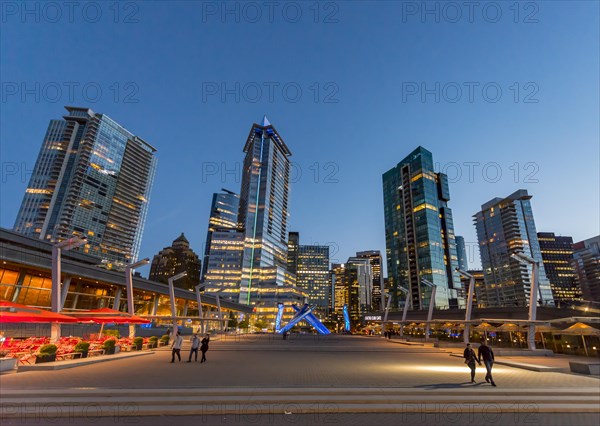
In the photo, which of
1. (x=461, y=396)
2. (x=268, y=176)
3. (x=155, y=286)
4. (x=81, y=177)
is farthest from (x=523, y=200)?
(x=81, y=177)

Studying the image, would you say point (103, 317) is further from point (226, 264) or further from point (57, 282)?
point (226, 264)

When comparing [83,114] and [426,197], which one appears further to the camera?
[83,114]

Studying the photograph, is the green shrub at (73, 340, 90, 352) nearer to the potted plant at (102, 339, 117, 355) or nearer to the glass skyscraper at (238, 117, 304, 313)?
the potted plant at (102, 339, 117, 355)

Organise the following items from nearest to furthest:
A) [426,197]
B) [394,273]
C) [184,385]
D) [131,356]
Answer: [184,385] → [131,356] → [426,197] → [394,273]

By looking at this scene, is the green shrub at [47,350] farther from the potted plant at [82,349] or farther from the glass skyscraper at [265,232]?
the glass skyscraper at [265,232]

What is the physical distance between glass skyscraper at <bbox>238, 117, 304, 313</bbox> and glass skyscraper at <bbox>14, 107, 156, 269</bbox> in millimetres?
71684

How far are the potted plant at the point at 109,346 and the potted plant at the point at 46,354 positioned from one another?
485 centimetres

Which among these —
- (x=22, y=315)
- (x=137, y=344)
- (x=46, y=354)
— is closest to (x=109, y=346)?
(x=137, y=344)

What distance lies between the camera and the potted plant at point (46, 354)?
621 inches

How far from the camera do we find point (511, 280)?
18050 cm

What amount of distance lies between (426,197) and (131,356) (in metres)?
130

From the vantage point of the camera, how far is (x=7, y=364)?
A: 14531mm

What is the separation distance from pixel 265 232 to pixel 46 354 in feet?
495

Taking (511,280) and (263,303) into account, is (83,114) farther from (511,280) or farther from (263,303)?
(511,280)
